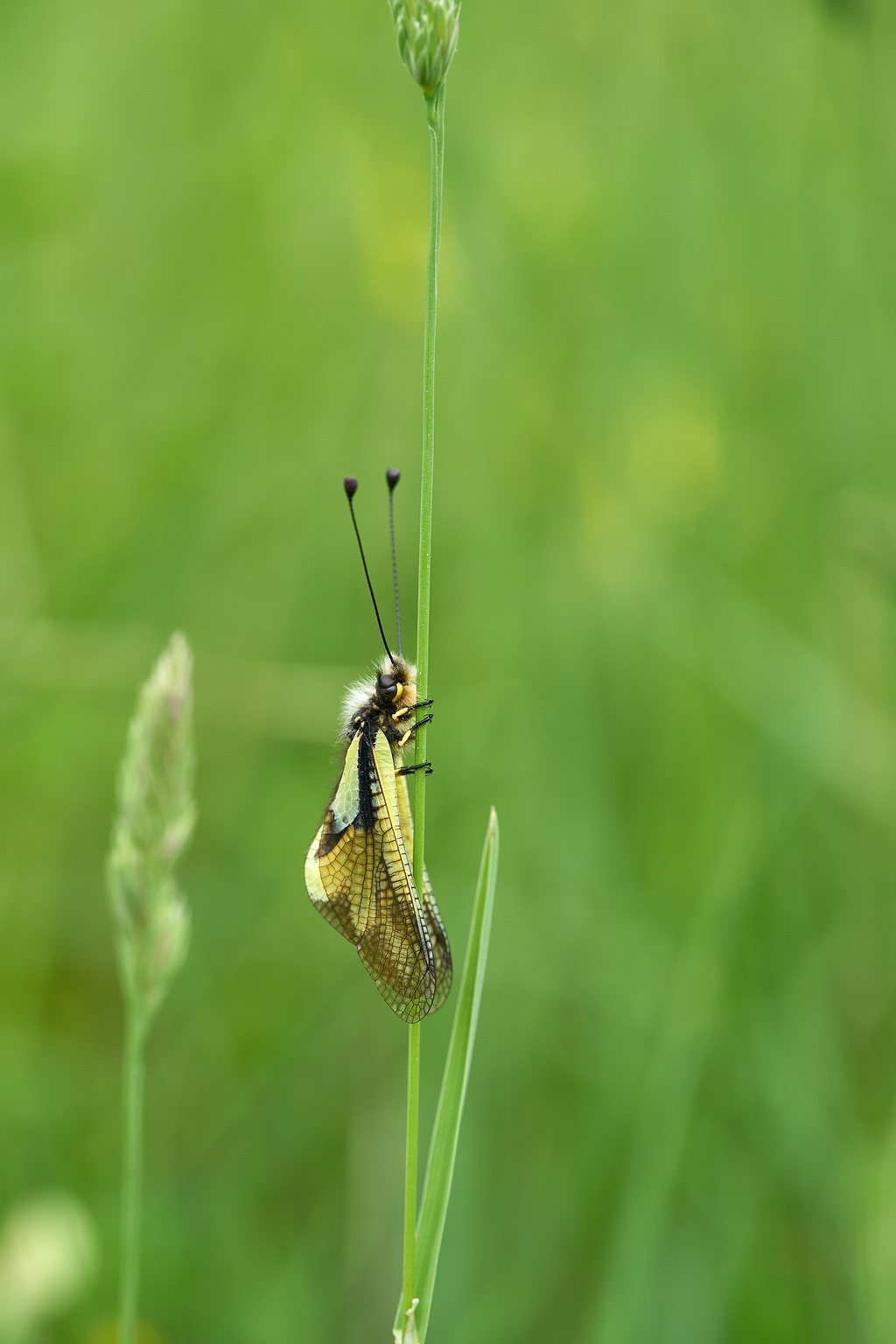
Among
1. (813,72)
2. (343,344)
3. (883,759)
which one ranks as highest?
(813,72)

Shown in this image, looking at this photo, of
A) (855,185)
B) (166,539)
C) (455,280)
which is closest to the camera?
(166,539)

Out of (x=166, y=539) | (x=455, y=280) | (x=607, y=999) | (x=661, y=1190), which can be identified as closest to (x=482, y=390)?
(x=455, y=280)

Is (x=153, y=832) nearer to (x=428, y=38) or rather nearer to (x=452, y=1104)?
(x=452, y=1104)

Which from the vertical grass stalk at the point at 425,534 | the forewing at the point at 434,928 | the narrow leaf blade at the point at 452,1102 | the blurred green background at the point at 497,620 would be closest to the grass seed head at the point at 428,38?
the vertical grass stalk at the point at 425,534

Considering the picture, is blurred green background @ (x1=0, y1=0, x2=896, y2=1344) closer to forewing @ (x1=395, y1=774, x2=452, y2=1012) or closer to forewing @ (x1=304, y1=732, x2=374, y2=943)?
forewing @ (x1=395, y1=774, x2=452, y2=1012)

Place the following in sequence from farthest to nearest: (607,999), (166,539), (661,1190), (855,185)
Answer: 1. (855,185)
2. (166,539)
3. (607,999)
4. (661,1190)

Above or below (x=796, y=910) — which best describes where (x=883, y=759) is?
above

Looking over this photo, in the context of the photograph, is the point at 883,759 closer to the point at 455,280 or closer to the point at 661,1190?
the point at 661,1190
